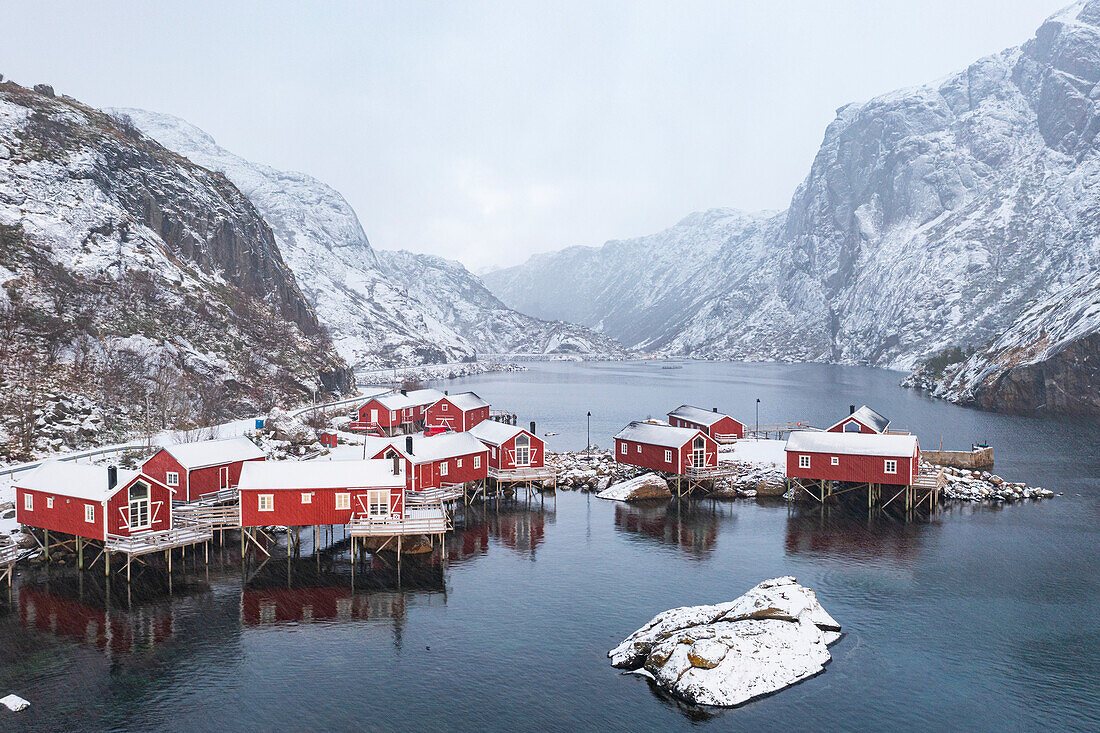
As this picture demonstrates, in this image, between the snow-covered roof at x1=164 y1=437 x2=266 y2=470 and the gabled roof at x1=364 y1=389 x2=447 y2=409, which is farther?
the gabled roof at x1=364 y1=389 x2=447 y2=409

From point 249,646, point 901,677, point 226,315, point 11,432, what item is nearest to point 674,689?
point 901,677

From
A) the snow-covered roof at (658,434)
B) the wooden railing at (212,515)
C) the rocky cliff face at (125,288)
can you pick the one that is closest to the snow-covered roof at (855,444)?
the snow-covered roof at (658,434)

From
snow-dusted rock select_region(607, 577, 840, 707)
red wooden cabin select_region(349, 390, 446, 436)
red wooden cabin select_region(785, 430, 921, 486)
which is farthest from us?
red wooden cabin select_region(349, 390, 446, 436)

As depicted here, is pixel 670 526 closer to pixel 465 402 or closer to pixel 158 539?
pixel 158 539

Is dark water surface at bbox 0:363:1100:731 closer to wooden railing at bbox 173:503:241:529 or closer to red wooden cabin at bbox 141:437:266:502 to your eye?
wooden railing at bbox 173:503:241:529

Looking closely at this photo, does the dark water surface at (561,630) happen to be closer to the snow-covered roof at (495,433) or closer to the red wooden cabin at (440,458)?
the red wooden cabin at (440,458)

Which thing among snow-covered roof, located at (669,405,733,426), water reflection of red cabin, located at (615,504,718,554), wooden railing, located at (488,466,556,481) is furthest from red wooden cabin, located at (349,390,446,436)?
water reflection of red cabin, located at (615,504,718,554)

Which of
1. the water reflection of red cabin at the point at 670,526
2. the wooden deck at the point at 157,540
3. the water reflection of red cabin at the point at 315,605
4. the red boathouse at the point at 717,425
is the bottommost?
the water reflection of red cabin at the point at 315,605
